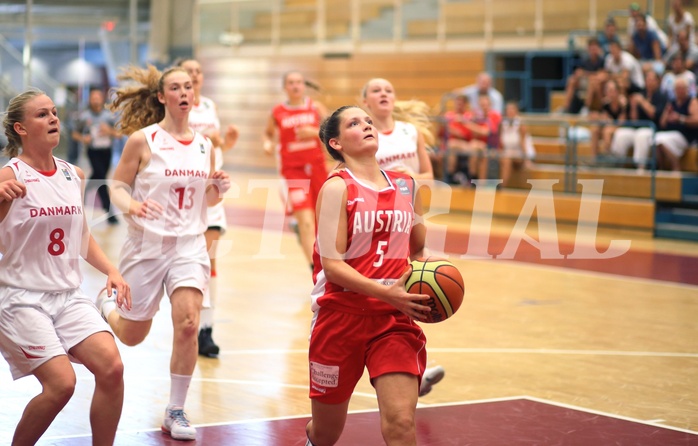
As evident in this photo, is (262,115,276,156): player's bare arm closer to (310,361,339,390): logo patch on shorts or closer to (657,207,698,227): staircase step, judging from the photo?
(310,361,339,390): logo patch on shorts

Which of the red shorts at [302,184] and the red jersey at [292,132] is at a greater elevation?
the red jersey at [292,132]

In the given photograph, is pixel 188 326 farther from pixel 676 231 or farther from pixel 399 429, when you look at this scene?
pixel 676 231

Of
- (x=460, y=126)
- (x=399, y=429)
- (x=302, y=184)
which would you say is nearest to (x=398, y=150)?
(x=399, y=429)

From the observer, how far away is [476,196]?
1602 cm

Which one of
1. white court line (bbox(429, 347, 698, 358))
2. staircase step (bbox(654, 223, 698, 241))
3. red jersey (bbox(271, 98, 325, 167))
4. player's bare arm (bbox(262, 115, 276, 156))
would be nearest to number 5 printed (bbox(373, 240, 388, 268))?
white court line (bbox(429, 347, 698, 358))

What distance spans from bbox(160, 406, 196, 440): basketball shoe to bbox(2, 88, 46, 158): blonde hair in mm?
1617

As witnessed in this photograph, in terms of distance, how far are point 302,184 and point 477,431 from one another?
4.91 metres

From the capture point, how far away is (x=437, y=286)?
404 centimetres

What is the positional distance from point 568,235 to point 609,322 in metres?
5.53

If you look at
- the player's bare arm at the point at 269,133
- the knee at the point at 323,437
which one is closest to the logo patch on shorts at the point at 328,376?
the knee at the point at 323,437

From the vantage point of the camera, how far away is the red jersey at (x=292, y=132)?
33.3 ft

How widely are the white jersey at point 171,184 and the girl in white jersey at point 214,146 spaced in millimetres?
861

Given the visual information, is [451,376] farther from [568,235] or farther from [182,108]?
[568,235]

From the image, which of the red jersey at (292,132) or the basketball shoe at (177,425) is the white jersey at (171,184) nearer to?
the basketball shoe at (177,425)
